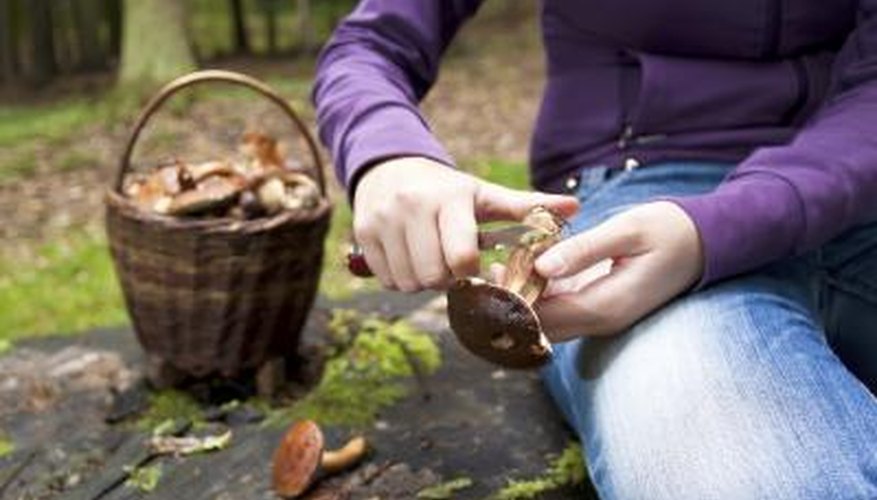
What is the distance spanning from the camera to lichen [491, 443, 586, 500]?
1771mm

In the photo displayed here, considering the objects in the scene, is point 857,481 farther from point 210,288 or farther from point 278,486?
point 210,288

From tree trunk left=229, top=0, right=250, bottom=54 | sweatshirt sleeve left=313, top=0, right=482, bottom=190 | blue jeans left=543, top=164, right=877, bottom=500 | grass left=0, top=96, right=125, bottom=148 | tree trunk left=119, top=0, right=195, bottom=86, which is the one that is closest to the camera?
blue jeans left=543, top=164, right=877, bottom=500

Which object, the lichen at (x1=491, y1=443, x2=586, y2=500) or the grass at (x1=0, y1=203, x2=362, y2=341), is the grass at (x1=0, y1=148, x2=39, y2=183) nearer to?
the grass at (x1=0, y1=203, x2=362, y2=341)

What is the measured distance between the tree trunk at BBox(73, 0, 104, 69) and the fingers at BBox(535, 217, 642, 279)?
8920mm

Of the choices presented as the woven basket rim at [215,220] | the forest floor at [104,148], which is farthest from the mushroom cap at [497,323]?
the forest floor at [104,148]

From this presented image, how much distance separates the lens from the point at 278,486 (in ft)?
5.97

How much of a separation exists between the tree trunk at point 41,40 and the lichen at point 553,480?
325 inches

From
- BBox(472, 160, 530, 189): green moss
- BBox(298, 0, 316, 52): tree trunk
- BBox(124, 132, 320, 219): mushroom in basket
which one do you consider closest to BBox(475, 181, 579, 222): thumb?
BBox(124, 132, 320, 219): mushroom in basket

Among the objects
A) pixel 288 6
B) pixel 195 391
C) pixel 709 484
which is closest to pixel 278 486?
pixel 195 391

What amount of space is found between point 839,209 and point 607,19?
462 millimetres

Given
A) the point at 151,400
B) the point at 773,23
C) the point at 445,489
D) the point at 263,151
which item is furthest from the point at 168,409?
the point at 773,23

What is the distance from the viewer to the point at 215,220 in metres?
2.15

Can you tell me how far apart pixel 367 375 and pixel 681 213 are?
41.3 inches

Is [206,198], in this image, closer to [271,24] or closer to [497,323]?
[497,323]
